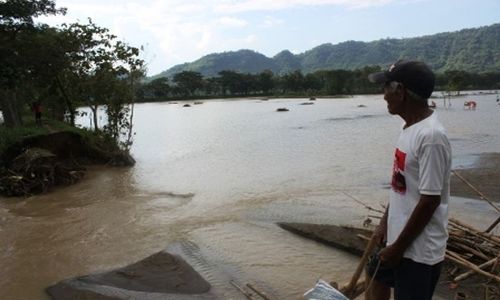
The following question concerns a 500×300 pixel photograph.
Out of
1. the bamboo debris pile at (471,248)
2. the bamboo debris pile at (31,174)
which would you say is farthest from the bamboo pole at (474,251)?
the bamboo debris pile at (31,174)

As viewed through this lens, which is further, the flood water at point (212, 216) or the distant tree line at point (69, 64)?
the distant tree line at point (69, 64)

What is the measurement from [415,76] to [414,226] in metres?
0.91

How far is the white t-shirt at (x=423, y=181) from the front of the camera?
2490 millimetres

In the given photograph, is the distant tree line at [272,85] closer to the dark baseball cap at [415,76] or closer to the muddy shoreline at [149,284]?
the muddy shoreline at [149,284]

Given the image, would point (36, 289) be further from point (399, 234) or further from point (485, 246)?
point (485, 246)

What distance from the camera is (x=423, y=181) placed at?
2.52 m

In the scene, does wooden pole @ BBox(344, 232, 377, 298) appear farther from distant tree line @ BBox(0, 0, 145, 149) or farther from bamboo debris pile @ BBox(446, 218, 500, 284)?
distant tree line @ BBox(0, 0, 145, 149)

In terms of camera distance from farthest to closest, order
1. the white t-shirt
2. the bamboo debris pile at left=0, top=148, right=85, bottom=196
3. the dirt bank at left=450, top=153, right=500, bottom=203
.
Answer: the bamboo debris pile at left=0, top=148, right=85, bottom=196, the dirt bank at left=450, top=153, right=500, bottom=203, the white t-shirt

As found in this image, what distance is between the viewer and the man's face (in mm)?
2801

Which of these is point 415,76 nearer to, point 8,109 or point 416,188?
point 416,188

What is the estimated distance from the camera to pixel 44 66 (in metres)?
17.6

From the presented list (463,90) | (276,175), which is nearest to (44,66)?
(276,175)

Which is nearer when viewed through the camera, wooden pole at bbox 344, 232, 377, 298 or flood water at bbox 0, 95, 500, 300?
wooden pole at bbox 344, 232, 377, 298

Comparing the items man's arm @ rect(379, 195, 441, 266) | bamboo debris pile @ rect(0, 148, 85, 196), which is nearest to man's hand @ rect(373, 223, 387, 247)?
man's arm @ rect(379, 195, 441, 266)
